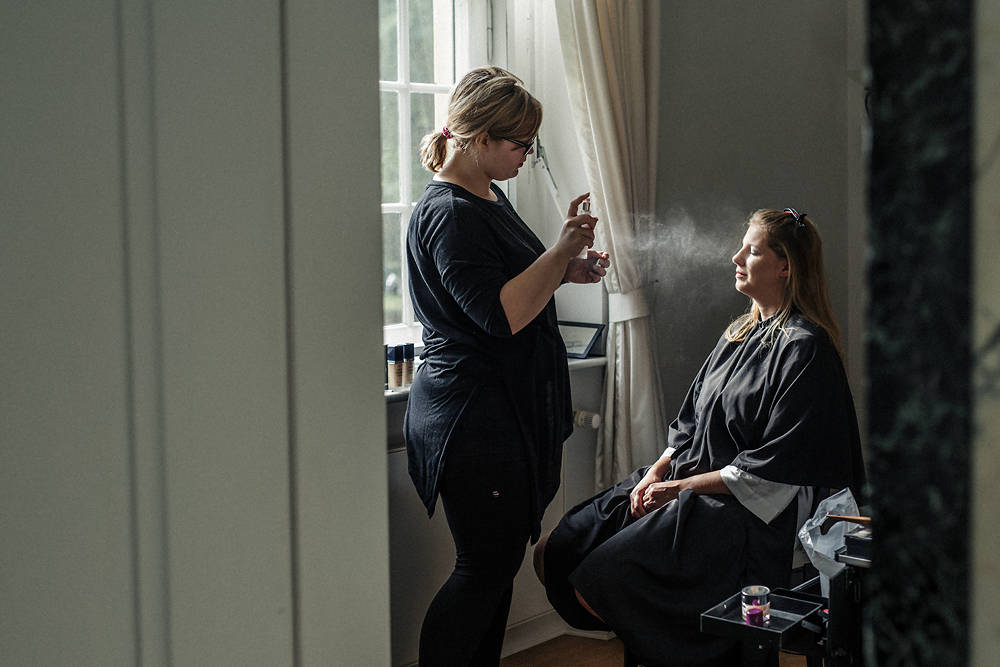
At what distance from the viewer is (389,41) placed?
2.37m

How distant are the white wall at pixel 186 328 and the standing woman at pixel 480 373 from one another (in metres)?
0.81

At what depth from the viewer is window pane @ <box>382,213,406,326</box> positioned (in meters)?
2.44

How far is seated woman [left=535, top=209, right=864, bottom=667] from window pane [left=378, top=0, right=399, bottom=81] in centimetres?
111

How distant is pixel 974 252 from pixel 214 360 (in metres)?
0.70

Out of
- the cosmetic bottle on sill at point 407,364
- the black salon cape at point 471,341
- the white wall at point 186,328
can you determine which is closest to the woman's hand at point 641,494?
the black salon cape at point 471,341

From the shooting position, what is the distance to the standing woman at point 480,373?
1.70 meters

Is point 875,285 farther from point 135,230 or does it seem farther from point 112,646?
point 112,646

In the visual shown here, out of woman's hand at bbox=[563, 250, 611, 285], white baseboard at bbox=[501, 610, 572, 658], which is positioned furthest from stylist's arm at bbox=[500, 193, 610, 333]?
white baseboard at bbox=[501, 610, 572, 658]

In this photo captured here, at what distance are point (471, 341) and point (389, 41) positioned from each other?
3.63 feet

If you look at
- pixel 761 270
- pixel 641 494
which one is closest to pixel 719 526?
pixel 641 494

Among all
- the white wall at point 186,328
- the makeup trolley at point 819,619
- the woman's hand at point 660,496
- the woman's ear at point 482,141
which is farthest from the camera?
the woman's hand at point 660,496

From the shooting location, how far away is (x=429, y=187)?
1.77 m

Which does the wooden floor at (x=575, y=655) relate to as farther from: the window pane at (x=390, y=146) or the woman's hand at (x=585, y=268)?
the window pane at (x=390, y=146)

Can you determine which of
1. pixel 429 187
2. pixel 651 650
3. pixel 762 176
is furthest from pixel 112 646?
pixel 762 176
